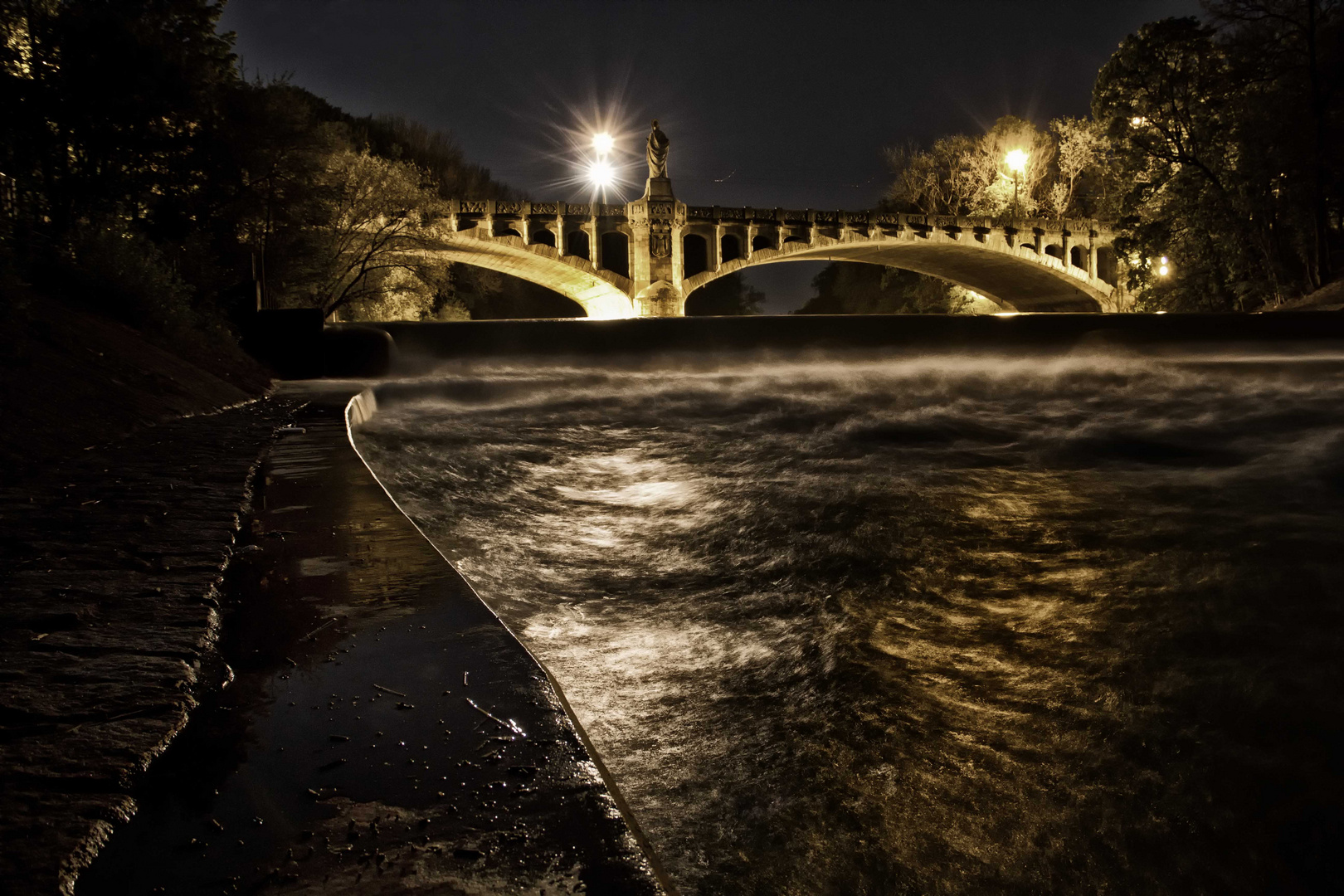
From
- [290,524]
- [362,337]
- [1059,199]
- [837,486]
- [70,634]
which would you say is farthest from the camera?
[1059,199]

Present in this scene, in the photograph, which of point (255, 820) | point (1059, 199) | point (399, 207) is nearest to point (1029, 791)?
point (255, 820)

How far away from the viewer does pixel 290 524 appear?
119 inches

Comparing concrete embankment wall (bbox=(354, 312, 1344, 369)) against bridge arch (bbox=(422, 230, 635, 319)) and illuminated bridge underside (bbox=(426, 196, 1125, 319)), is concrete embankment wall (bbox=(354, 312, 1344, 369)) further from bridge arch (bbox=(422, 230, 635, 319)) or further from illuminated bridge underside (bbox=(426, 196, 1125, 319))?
illuminated bridge underside (bbox=(426, 196, 1125, 319))

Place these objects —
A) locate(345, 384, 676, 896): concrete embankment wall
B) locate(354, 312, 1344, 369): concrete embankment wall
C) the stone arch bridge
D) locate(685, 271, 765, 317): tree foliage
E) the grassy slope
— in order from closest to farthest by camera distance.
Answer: locate(345, 384, 676, 896): concrete embankment wall
the grassy slope
locate(354, 312, 1344, 369): concrete embankment wall
the stone arch bridge
locate(685, 271, 765, 317): tree foliage

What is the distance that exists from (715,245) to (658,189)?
153 inches

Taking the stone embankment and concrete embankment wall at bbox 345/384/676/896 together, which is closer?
concrete embankment wall at bbox 345/384/676/896

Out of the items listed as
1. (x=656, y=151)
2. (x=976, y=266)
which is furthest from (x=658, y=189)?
(x=976, y=266)

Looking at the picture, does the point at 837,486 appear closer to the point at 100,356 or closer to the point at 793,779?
the point at 793,779

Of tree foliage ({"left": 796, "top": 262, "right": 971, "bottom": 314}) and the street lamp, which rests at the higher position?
the street lamp

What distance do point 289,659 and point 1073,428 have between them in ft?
26.5

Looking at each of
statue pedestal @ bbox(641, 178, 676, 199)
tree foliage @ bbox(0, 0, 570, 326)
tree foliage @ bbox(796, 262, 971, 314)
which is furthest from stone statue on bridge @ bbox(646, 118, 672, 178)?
tree foliage @ bbox(0, 0, 570, 326)

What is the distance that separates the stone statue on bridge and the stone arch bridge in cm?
110

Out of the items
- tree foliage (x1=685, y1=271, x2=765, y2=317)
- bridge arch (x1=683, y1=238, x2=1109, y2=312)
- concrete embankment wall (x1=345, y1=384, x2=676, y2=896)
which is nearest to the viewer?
concrete embankment wall (x1=345, y1=384, x2=676, y2=896)

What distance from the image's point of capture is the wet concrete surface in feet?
3.80
